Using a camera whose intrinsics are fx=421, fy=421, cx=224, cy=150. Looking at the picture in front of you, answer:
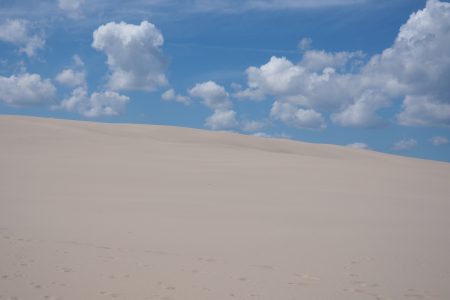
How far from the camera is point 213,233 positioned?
24.0 feet

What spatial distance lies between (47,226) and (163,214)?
7.49ft

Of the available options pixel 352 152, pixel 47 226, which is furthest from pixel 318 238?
pixel 352 152

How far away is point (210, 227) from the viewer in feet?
25.3

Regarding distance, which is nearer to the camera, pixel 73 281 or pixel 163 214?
pixel 73 281

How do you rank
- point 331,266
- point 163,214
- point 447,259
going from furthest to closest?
point 163,214 < point 447,259 < point 331,266

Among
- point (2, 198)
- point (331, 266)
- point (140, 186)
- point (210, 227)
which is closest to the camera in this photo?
point (331, 266)

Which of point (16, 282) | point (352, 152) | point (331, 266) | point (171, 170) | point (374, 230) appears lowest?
point (16, 282)

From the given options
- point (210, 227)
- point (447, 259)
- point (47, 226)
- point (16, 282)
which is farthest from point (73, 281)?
point (447, 259)

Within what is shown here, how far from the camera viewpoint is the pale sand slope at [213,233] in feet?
16.0

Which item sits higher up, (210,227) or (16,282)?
(210,227)

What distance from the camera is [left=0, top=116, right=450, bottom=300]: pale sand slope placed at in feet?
16.0

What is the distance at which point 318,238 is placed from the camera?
7312 mm

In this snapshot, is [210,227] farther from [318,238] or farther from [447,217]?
[447,217]

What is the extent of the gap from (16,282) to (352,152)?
3533 centimetres
